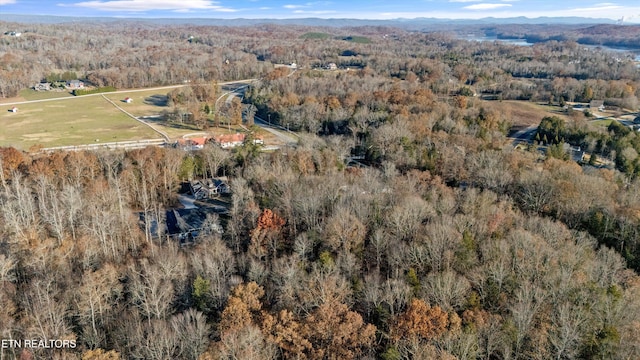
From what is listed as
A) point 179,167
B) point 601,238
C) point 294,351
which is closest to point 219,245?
point 294,351

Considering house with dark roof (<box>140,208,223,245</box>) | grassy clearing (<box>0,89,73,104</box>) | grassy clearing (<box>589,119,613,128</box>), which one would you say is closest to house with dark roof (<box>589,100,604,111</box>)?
grassy clearing (<box>589,119,613,128</box>)

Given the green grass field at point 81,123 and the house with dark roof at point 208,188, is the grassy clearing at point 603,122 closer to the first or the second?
the green grass field at point 81,123

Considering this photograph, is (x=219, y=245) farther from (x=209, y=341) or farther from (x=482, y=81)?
(x=482, y=81)

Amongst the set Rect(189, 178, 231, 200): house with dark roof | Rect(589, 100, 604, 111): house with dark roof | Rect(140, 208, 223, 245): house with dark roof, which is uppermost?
Rect(589, 100, 604, 111): house with dark roof

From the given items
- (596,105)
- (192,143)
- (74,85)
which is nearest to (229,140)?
(192,143)

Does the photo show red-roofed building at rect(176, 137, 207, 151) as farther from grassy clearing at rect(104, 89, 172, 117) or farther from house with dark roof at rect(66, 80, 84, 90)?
house with dark roof at rect(66, 80, 84, 90)
